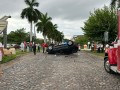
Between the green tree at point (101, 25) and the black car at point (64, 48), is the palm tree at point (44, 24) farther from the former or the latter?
the black car at point (64, 48)

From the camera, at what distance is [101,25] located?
53.4 meters

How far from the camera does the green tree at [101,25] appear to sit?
173ft

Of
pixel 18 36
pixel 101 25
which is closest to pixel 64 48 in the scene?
pixel 101 25

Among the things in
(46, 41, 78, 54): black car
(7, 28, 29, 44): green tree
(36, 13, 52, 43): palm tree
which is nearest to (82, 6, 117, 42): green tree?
(46, 41, 78, 54): black car

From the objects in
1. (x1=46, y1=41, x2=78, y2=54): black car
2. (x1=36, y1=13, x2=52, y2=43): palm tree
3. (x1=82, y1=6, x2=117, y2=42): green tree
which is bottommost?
(x1=46, y1=41, x2=78, y2=54): black car

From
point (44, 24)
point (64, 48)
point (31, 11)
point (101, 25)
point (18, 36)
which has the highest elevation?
point (31, 11)

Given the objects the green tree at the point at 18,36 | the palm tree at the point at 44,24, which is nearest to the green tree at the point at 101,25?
the palm tree at the point at 44,24

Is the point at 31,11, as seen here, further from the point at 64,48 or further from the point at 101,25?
the point at 64,48

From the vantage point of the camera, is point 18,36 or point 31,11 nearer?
point 31,11

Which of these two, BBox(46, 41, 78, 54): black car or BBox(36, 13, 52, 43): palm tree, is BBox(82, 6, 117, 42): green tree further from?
BBox(36, 13, 52, 43): palm tree

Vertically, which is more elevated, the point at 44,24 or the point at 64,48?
the point at 44,24

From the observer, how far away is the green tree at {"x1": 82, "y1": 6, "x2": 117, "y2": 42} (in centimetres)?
5262

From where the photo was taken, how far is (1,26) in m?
28.8

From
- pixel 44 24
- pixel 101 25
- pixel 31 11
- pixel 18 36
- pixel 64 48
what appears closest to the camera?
pixel 64 48
